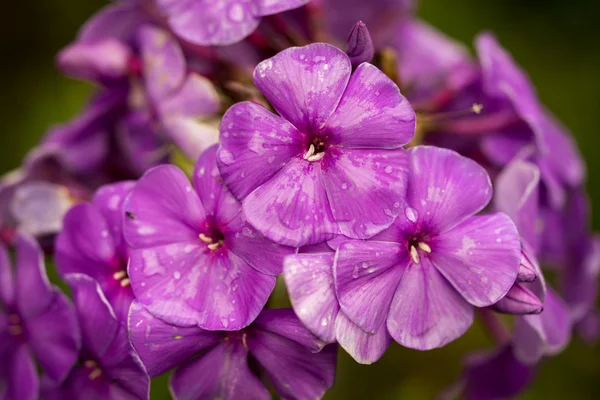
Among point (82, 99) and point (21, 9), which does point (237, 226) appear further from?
point (21, 9)

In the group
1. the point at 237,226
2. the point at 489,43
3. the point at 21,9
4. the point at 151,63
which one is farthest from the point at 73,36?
the point at 237,226

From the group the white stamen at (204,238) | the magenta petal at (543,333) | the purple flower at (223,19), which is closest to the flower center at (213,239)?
the white stamen at (204,238)

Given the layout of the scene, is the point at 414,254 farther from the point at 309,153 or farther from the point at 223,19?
the point at 223,19

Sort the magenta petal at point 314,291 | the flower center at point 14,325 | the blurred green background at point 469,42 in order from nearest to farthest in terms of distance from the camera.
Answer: the magenta petal at point 314,291, the flower center at point 14,325, the blurred green background at point 469,42

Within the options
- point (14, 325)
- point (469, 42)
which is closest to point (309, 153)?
point (14, 325)

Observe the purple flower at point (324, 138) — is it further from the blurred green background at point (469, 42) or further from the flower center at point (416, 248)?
the blurred green background at point (469, 42)

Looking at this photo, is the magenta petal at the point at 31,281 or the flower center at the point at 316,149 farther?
the magenta petal at the point at 31,281

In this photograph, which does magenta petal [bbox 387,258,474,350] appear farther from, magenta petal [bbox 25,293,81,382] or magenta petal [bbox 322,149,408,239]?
magenta petal [bbox 25,293,81,382]
